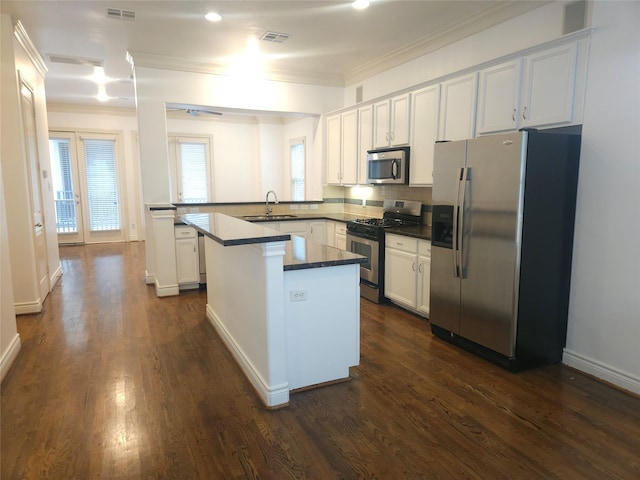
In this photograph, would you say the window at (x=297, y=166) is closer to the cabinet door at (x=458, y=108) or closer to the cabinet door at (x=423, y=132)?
the cabinet door at (x=423, y=132)

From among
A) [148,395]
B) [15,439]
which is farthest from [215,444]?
[15,439]

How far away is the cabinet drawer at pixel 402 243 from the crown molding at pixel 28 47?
430 centimetres

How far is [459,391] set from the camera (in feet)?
8.98

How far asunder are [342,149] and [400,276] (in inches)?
87.7

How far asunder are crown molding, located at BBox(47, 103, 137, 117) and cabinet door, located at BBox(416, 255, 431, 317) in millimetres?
7915

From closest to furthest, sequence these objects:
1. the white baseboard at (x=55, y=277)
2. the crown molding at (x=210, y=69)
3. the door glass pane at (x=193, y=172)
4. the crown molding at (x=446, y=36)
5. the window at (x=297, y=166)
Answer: the crown molding at (x=446, y=36)
the crown molding at (x=210, y=69)
the white baseboard at (x=55, y=277)
the window at (x=297, y=166)
the door glass pane at (x=193, y=172)

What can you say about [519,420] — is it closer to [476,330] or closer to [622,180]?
[476,330]

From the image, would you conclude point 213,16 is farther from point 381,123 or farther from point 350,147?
point 350,147

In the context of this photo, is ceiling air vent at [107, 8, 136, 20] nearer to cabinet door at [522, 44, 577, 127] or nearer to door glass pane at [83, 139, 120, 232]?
cabinet door at [522, 44, 577, 127]

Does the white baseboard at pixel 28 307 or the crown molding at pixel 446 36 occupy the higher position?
the crown molding at pixel 446 36

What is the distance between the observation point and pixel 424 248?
393cm

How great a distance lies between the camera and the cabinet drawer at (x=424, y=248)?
388 cm

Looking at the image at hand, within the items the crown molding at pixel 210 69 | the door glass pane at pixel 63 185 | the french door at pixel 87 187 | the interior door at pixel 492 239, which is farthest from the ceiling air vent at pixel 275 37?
the door glass pane at pixel 63 185

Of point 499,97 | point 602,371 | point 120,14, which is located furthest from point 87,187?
point 602,371
